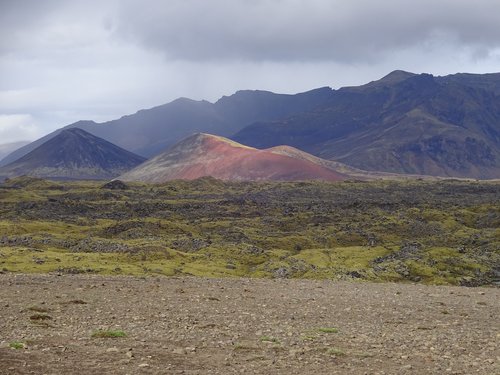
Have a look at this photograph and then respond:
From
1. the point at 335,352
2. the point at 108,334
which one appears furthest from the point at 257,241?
the point at 335,352

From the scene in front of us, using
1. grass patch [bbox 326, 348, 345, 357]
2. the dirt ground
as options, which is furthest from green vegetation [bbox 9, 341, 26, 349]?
grass patch [bbox 326, 348, 345, 357]

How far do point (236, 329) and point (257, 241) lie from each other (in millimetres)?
60822

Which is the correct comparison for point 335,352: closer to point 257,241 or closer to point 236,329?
point 236,329

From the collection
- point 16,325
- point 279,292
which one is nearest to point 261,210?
point 279,292

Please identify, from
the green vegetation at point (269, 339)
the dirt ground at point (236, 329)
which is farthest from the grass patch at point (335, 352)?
the green vegetation at point (269, 339)

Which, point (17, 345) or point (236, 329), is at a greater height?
point (17, 345)

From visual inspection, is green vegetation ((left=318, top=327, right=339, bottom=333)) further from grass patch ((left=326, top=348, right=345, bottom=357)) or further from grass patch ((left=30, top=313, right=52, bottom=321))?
grass patch ((left=30, top=313, right=52, bottom=321))

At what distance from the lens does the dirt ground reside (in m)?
21.0

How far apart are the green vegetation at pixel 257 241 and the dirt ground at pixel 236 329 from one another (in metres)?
18.9

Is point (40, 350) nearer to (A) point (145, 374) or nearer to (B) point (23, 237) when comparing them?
(A) point (145, 374)

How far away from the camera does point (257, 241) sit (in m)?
88.0

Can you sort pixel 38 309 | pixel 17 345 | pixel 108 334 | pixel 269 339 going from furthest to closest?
pixel 38 309, pixel 269 339, pixel 108 334, pixel 17 345

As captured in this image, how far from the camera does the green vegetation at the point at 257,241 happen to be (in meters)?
62.3

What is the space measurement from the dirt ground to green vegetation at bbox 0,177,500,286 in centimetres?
1891
